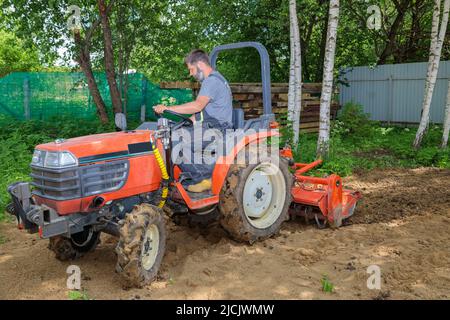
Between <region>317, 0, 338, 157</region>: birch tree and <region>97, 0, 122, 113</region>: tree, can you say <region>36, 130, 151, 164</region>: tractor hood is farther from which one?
<region>97, 0, 122, 113</region>: tree

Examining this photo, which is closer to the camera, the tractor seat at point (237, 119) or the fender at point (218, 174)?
the fender at point (218, 174)

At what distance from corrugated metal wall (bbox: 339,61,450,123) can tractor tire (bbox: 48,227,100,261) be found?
11709 millimetres

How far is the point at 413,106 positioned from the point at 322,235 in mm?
10623

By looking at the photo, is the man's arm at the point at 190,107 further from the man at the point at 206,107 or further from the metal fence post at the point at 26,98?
the metal fence post at the point at 26,98

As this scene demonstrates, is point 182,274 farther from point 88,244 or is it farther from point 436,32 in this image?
point 436,32

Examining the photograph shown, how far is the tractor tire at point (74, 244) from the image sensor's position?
4.25m

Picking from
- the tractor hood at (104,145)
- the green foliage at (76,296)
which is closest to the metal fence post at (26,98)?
the tractor hood at (104,145)

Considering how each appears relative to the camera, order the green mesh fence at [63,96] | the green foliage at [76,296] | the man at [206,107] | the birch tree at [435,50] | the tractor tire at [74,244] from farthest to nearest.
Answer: the green mesh fence at [63,96] < the birch tree at [435,50] < the man at [206,107] < the tractor tire at [74,244] < the green foliage at [76,296]

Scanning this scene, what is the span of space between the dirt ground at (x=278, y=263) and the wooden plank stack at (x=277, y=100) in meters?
4.26

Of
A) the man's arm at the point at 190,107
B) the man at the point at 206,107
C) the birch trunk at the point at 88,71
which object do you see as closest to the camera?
the man's arm at the point at 190,107

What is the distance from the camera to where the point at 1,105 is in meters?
10.7

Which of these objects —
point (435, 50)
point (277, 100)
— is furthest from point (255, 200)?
point (277, 100)
